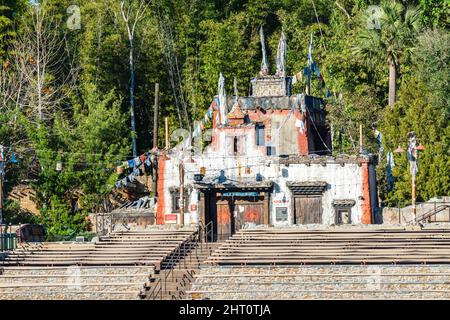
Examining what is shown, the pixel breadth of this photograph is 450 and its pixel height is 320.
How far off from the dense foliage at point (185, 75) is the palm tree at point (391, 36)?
3.2 inches

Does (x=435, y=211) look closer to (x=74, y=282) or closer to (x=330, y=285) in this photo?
(x=330, y=285)

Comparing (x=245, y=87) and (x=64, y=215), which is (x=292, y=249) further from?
(x=245, y=87)

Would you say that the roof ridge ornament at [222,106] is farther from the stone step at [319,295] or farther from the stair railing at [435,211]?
the stone step at [319,295]

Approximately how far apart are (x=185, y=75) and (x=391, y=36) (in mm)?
13946

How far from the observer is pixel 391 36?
88.4 meters

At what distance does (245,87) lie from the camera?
92.8m

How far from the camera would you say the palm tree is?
88125 millimetres

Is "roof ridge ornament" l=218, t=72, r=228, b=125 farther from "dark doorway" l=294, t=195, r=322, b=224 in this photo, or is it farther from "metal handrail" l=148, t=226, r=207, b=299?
"metal handrail" l=148, t=226, r=207, b=299

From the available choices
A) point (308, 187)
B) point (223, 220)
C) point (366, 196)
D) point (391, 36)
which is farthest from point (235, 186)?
point (391, 36)

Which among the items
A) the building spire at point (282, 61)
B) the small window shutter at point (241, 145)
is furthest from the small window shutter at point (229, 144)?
the building spire at point (282, 61)

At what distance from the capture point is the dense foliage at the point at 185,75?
8275 centimetres

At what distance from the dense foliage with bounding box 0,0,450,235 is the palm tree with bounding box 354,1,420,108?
82 mm

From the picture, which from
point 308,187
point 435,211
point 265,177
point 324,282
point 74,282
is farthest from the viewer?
point 435,211
